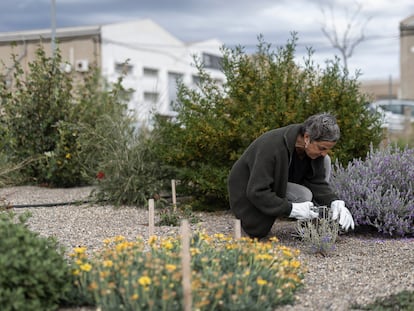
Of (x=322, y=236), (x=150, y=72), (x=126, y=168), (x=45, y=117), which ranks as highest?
(x=150, y=72)

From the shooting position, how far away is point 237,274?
3.42m

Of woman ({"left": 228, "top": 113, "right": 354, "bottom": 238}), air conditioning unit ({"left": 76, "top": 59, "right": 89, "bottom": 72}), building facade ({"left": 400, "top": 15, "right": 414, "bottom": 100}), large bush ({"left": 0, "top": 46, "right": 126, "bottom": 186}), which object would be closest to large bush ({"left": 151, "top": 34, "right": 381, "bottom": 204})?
woman ({"left": 228, "top": 113, "right": 354, "bottom": 238})

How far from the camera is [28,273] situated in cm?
327

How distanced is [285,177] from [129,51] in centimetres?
1855

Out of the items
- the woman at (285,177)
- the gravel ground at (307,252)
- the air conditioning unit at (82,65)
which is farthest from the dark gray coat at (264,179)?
the air conditioning unit at (82,65)

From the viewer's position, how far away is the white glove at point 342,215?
16.4ft

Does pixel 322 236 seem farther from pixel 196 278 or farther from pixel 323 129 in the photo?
pixel 196 278

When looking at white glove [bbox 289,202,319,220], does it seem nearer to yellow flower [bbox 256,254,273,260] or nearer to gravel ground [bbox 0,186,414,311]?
gravel ground [bbox 0,186,414,311]

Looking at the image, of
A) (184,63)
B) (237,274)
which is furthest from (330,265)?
(184,63)

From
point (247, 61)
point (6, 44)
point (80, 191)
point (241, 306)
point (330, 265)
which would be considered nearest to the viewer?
point (241, 306)

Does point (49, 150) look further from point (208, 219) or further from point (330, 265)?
point (330, 265)

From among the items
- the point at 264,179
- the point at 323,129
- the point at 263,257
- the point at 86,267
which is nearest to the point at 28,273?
the point at 86,267

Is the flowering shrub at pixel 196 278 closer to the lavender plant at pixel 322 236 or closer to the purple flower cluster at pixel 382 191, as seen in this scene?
the lavender plant at pixel 322 236

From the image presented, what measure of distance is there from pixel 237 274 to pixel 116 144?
177 inches
